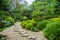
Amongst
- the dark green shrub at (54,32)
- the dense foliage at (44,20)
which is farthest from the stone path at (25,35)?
the dark green shrub at (54,32)

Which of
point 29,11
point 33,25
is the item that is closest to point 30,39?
point 33,25

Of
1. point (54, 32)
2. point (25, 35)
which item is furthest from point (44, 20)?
point (54, 32)

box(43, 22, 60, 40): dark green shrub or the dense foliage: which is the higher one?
the dense foliage

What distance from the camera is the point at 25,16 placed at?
92.2 ft

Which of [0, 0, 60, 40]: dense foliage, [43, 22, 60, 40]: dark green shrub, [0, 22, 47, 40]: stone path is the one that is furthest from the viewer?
[0, 22, 47, 40]: stone path

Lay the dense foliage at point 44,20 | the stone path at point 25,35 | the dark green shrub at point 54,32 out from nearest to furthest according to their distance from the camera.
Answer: the dark green shrub at point 54,32 → the dense foliage at point 44,20 → the stone path at point 25,35

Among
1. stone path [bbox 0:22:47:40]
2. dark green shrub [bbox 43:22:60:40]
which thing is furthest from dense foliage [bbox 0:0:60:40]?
stone path [bbox 0:22:47:40]

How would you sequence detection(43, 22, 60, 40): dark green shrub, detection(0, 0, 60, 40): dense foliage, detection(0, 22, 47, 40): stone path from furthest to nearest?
1. detection(0, 22, 47, 40): stone path
2. detection(0, 0, 60, 40): dense foliage
3. detection(43, 22, 60, 40): dark green shrub

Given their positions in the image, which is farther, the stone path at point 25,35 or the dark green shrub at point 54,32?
the stone path at point 25,35

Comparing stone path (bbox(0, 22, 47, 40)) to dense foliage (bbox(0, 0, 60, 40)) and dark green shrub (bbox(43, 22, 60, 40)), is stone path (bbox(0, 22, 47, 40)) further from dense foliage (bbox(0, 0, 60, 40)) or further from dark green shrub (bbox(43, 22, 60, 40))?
dark green shrub (bbox(43, 22, 60, 40))

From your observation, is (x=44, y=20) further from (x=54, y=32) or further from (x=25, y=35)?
(x=54, y=32)

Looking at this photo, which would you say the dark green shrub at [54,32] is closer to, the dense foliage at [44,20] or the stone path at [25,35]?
the dense foliage at [44,20]

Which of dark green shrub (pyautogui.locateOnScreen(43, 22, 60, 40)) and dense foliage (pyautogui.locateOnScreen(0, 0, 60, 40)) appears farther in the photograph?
dense foliage (pyautogui.locateOnScreen(0, 0, 60, 40))

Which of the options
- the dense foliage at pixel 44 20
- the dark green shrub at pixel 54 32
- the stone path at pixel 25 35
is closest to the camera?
the dark green shrub at pixel 54 32
